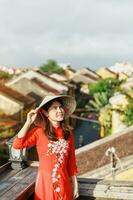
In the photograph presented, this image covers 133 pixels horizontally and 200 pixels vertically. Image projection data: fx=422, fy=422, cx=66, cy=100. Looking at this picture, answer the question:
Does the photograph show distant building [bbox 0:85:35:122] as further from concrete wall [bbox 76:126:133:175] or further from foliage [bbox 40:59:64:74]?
foliage [bbox 40:59:64:74]

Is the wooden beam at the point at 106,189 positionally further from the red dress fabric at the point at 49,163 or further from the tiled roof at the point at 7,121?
the tiled roof at the point at 7,121

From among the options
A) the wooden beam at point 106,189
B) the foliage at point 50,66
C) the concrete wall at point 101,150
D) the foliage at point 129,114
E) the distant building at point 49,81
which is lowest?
the wooden beam at point 106,189

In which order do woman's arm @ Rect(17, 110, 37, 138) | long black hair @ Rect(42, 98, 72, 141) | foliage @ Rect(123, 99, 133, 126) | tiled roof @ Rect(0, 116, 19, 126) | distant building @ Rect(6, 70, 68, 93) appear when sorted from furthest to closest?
1. distant building @ Rect(6, 70, 68, 93)
2. tiled roof @ Rect(0, 116, 19, 126)
3. foliage @ Rect(123, 99, 133, 126)
4. long black hair @ Rect(42, 98, 72, 141)
5. woman's arm @ Rect(17, 110, 37, 138)

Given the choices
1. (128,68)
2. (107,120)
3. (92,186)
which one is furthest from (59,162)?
(128,68)

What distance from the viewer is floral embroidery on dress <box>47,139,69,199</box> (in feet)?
16.0

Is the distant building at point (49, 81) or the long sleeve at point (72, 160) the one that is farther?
the distant building at point (49, 81)

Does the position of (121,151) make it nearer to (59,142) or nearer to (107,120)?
(59,142)

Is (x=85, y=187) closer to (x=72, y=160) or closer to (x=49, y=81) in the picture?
(x=72, y=160)

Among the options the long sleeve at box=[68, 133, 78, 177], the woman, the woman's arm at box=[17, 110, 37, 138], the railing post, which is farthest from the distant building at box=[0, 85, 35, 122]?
the woman's arm at box=[17, 110, 37, 138]

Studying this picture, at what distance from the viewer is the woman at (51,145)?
486 cm

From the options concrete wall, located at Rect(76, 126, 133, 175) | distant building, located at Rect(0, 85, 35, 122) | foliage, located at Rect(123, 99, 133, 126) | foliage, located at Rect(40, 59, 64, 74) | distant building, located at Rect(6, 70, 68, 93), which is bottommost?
concrete wall, located at Rect(76, 126, 133, 175)

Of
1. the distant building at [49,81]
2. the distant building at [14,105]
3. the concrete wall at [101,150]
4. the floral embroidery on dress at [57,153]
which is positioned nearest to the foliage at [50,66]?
the distant building at [49,81]

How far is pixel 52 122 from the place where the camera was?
4984 mm

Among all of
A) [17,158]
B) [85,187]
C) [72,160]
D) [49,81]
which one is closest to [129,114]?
[17,158]
